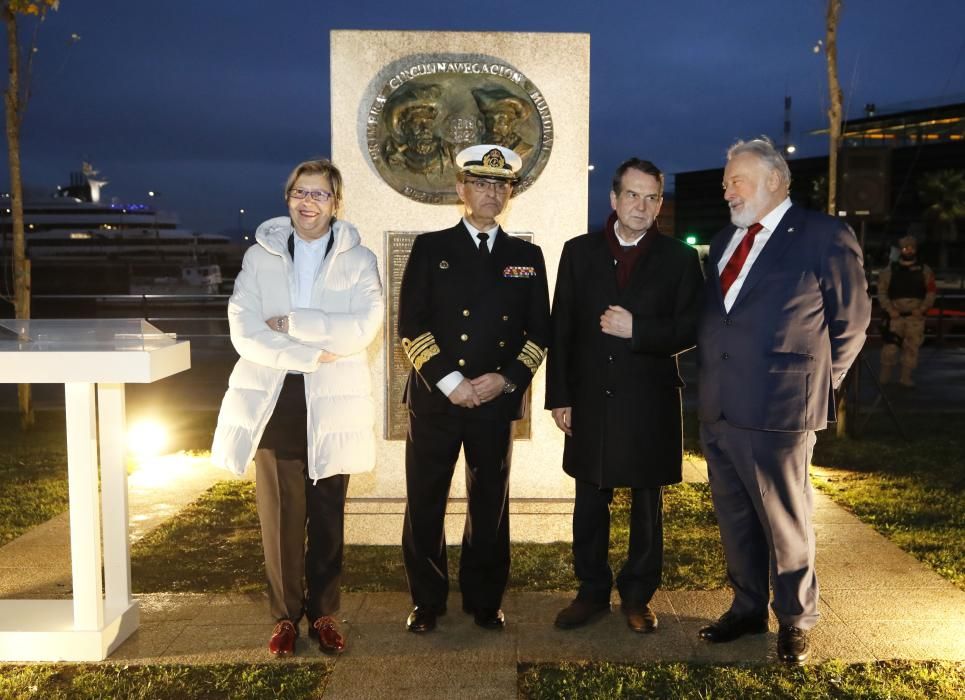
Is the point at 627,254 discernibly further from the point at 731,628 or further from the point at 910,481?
the point at 910,481

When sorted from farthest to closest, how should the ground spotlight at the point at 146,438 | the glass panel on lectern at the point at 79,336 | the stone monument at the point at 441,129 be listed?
the ground spotlight at the point at 146,438
the stone monument at the point at 441,129
the glass panel on lectern at the point at 79,336

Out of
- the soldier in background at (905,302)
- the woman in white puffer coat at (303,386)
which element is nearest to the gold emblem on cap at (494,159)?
the woman in white puffer coat at (303,386)

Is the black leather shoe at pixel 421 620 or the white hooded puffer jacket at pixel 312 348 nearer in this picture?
the white hooded puffer jacket at pixel 312 348

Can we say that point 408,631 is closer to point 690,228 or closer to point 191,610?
point 191,610

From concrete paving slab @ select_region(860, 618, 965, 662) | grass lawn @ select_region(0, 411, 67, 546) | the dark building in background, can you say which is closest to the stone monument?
→ concrete paving slab @ select_region(860, 618, 965, 662)

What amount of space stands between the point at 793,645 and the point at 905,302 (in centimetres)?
944

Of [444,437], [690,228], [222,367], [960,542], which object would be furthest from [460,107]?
[690,228]

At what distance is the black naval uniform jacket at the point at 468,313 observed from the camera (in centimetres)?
396

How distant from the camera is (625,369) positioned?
4020mm

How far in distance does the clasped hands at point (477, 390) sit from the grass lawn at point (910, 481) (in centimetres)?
279

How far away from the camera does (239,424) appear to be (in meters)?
3.68

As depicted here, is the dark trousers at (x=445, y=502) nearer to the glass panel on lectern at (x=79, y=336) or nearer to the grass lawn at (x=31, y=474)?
the glass panel on lectern at (x=79, y=336)

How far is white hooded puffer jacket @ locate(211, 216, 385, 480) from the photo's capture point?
3635mm

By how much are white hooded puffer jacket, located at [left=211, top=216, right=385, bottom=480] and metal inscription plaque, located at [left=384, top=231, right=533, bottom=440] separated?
4.36 ft
